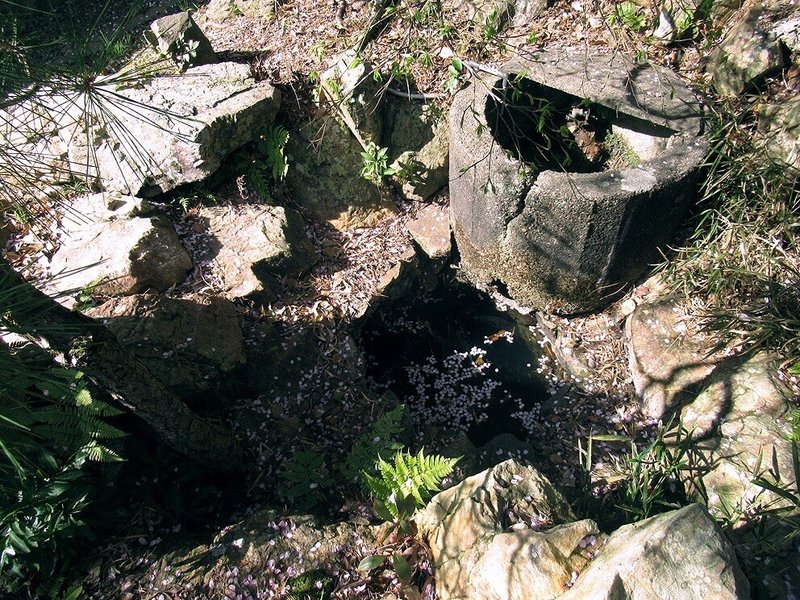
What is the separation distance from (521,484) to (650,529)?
0.60 metres

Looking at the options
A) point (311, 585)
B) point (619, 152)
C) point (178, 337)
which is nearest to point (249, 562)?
point (311, 585)

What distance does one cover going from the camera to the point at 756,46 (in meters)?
3.55

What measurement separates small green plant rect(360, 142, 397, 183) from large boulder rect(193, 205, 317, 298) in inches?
25.9

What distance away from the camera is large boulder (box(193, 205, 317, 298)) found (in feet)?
12.1

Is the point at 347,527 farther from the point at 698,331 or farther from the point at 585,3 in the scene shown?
the point at 585,3

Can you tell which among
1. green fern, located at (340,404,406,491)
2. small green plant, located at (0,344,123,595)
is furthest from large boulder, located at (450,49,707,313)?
small green plant, located at (0,344,123,595)

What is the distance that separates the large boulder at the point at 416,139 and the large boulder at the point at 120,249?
1.73 meters

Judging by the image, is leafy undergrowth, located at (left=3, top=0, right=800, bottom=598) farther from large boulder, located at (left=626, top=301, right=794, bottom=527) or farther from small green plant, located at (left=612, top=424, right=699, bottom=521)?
large boulder, located at (left=626, top=301, right=794, bottom=527)

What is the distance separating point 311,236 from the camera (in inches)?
166

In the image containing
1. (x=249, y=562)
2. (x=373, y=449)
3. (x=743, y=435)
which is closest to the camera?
(x=249, y=562)

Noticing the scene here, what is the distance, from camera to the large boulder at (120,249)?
11.0ft

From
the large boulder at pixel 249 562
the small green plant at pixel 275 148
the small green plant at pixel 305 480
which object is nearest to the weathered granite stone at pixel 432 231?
the small green plant at pixel 275 148

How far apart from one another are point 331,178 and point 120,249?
62.8 inches

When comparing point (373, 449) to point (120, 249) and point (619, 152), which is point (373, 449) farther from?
point (619, 152)
